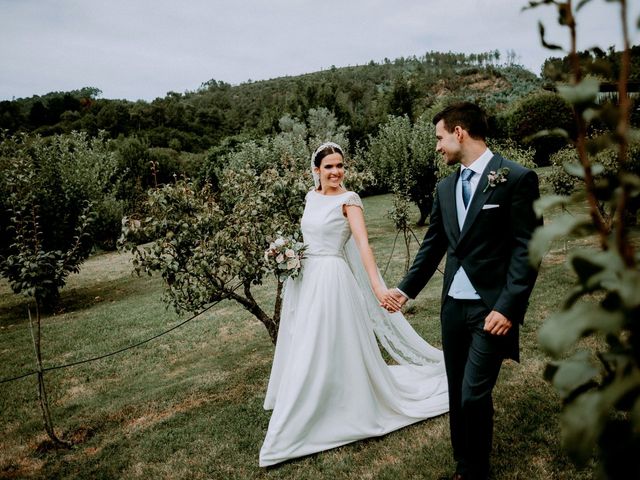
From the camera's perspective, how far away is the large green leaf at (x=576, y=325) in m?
0.82

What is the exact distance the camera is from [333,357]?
3971 millimetres

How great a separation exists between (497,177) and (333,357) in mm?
2150

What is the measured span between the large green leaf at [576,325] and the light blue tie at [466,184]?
2.29 metres

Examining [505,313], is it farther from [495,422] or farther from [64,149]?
[64,149]

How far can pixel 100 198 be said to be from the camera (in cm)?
1536

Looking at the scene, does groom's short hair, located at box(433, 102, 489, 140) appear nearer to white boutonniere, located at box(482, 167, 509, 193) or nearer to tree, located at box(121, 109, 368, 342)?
white boutonniere, located at box(482, 167, 509, 193)

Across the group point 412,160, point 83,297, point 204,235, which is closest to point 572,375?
point 204,235

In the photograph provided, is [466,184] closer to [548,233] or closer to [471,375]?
[471,375]

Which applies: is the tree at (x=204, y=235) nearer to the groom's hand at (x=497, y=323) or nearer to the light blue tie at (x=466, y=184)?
the light blue tie at (x=466, y=184)

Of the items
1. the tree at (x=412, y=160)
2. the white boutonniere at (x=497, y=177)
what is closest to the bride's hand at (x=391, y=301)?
the white boutonniere at (x=497, y=177)

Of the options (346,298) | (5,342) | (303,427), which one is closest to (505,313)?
(346,298)

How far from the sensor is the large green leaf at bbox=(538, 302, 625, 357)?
0.82 m

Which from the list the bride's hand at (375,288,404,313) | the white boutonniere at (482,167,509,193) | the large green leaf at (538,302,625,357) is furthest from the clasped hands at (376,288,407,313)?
the large green leaf at (538,302,625,357)

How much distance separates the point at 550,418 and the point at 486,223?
7.17ft
